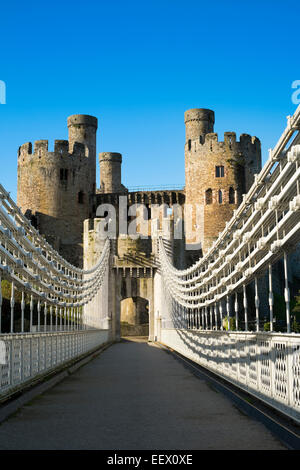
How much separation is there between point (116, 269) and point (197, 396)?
2442cm

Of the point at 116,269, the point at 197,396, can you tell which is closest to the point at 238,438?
the point at 197,396

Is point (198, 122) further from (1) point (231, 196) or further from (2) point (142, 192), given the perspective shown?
(1) point (231, 196)

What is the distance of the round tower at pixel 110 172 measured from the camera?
5747 centimetres

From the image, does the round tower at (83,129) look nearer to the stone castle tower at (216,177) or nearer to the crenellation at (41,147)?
the crenellation at (41,147)

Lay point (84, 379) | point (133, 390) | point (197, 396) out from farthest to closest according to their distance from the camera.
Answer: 1. point (84, 379)
2. point (133, 390)
3. point (197, 396)

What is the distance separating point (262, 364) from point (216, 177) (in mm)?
37684

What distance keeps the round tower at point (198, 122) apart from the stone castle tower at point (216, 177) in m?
3.42

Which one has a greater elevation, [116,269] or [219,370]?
[116,269]

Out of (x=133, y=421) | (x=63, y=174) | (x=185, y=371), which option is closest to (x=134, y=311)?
(x=63, y=174)

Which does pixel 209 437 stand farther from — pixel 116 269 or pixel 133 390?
pixel 116 269

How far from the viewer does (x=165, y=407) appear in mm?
6156

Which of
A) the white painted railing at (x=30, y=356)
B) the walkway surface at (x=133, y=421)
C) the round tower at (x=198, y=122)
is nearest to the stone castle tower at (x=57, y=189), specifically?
the round tower at (x=198, y=122)

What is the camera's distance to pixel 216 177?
43.5 metres

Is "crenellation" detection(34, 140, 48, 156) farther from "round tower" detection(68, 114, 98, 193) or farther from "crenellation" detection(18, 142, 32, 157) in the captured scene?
"round tower" detection(68, 114, 98, 193)
